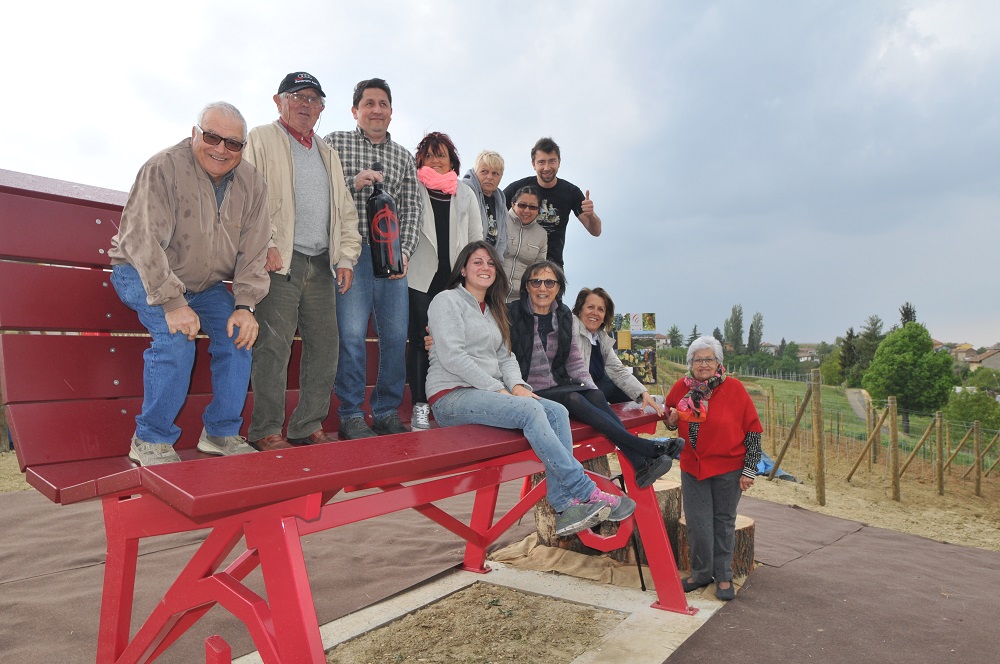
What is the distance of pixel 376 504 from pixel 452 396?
0.83 metres

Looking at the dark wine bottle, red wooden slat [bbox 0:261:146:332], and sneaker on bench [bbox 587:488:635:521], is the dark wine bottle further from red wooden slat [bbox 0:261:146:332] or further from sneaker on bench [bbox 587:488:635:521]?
sneaker on bench [bbox 587:488:635:521]

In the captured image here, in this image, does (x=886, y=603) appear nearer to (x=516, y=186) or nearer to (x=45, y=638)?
(x=516, y=186)

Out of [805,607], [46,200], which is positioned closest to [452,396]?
[46,200]

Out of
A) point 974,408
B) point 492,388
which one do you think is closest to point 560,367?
point 492,388

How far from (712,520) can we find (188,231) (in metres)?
3.88

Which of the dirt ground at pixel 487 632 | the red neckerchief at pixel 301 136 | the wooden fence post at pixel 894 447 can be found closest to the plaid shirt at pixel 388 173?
the red neckerchief at pixel 301 136

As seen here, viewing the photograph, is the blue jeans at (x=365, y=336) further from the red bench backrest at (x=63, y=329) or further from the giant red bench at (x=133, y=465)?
the red bench backrest at (x=63, y=329)

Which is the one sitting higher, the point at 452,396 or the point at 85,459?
→ the point at 452,396

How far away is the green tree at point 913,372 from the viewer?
43.8 meters

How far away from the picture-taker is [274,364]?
2994 millimetres

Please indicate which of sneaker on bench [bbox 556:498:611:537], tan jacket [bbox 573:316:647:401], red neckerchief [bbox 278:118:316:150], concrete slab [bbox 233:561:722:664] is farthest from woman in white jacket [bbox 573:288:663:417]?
red neckerchief [bbox 278:118:316:150]

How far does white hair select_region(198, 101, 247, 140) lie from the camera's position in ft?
8.25

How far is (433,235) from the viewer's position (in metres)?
3.81

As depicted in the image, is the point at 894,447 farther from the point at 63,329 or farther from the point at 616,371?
the point at 63,329
